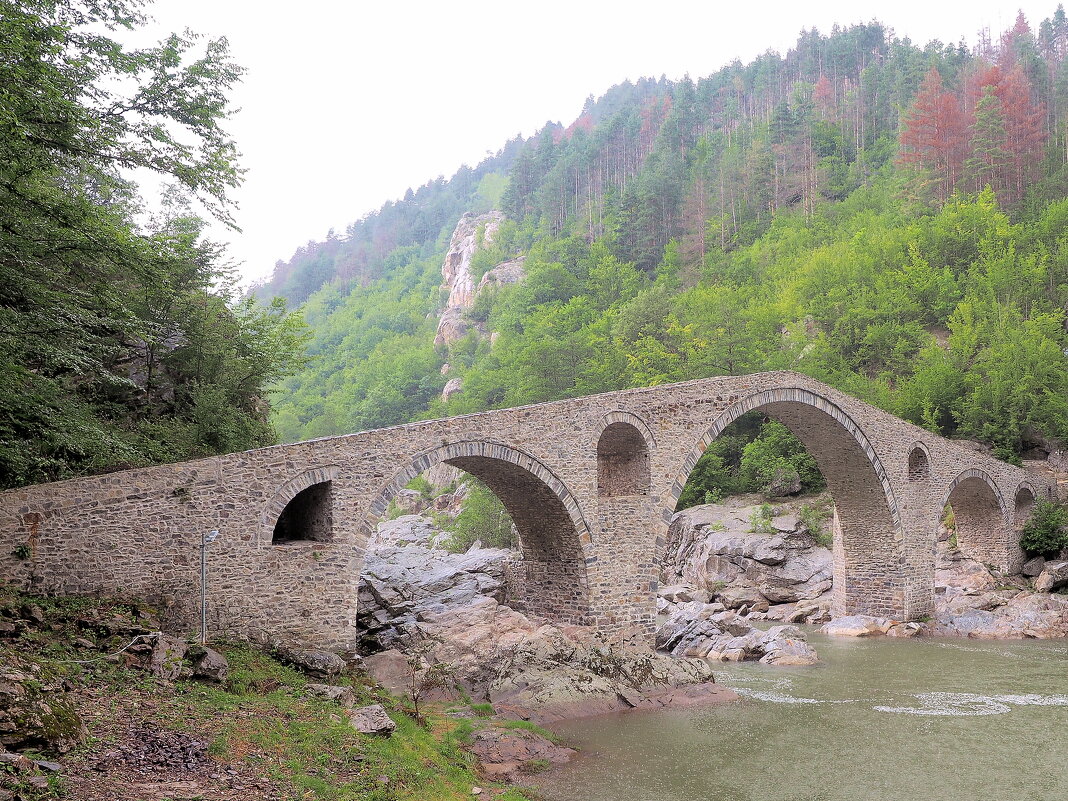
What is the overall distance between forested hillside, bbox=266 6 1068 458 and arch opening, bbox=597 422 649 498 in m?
19.2

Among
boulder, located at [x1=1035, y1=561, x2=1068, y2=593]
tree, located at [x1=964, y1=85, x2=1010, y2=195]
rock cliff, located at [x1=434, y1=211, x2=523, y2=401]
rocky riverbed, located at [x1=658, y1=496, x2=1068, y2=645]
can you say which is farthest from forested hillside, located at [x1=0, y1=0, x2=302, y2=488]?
tree, located at [x1=964, y1=85, x2=1010, y2=195]

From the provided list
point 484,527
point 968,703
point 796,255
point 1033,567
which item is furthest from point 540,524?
point 796,255

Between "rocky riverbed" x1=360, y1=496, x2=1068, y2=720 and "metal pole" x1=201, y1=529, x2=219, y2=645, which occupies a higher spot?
"metal pole" x1=201, y1=529, x2=219, y2=645

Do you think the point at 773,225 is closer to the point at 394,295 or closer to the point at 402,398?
the point at 402,398

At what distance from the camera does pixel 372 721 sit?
10555mm

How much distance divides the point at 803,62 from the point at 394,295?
43.8 m

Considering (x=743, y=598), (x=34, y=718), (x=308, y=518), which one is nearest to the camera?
(x=34, y=718)

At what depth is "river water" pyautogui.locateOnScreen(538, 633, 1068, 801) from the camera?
1153 centimetres

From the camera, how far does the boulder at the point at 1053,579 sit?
1029 inches

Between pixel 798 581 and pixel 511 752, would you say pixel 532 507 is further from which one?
pixel 798 581

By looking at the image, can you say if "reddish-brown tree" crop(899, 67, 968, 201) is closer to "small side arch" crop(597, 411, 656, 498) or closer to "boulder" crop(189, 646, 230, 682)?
"small side arch" crop(597, 411, 656, 498)

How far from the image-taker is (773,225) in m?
51.2

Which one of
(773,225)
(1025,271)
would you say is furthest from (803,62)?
(1025,271)

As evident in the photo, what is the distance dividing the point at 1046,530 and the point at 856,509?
8750 millimetres
